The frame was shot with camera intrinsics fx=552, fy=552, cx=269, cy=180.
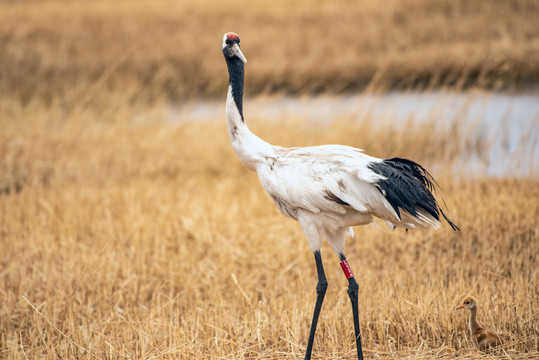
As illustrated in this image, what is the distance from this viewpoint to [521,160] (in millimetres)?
8367

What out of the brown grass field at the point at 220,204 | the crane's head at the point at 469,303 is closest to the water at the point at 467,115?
the brown grass field at the point at 220,204

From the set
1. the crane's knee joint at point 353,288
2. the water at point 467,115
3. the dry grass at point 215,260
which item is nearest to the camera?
the crane's knee joint at point 353,288

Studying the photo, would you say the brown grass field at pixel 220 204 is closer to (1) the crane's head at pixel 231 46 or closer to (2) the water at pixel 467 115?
(2) the water at pixel 467 115

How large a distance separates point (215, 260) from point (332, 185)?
2870 millimetres

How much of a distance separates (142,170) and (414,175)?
20.6 ft

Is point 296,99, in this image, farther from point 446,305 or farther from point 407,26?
point 446,305

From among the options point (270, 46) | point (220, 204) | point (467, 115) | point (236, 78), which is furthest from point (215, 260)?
point (270, 46)

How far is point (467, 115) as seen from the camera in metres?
10.2

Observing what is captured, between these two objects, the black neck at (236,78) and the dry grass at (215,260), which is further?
the dry grass at (215,260)

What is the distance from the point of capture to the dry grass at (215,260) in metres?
4.35

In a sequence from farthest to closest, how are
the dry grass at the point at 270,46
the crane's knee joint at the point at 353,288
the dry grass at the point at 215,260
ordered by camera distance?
the dry grass at the point at 270,46 → the dry grass at the point at 215,260 → the crane's knee joint at the point at 353,288

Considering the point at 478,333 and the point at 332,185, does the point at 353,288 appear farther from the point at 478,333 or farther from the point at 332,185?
the point at 478,333

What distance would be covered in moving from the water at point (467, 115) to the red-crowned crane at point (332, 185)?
4621 millimetres

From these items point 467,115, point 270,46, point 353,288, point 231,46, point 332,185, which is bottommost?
point 353,288
